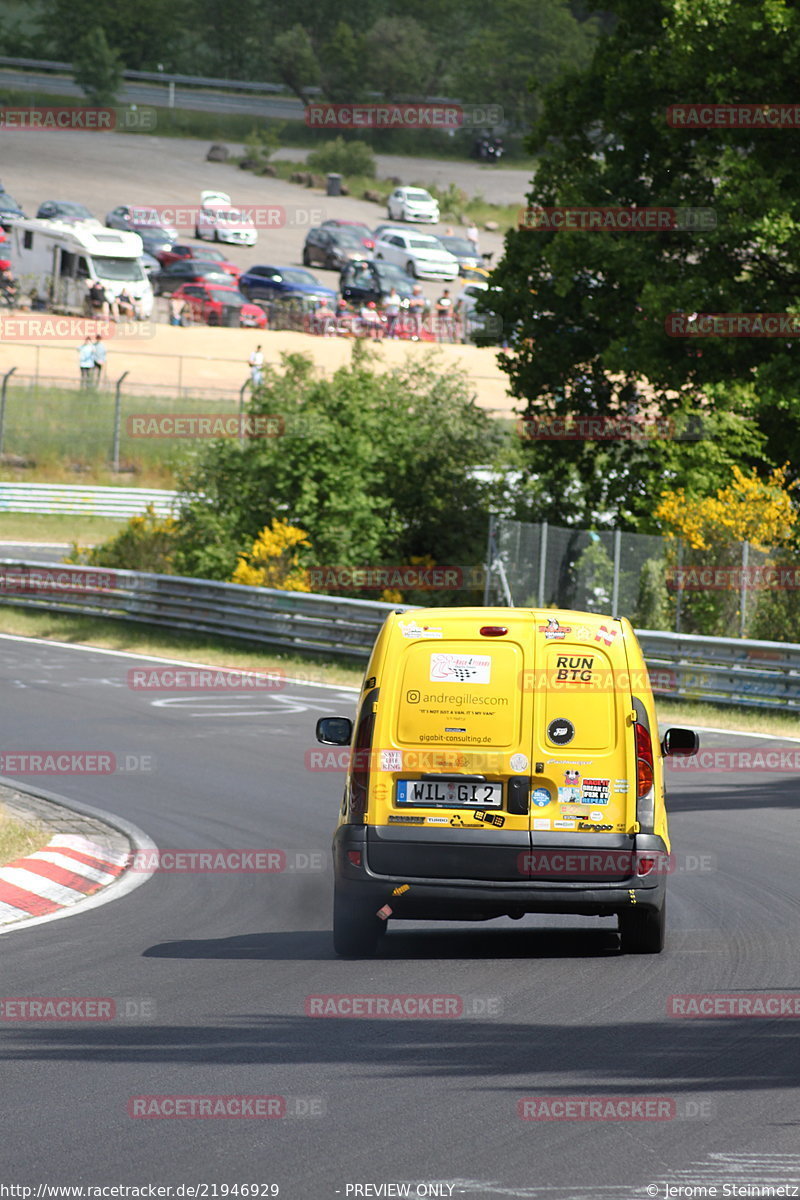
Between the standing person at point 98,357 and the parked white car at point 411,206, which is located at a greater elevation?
the parked white car at point 411,206

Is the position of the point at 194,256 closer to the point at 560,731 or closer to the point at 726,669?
the point at 726,669

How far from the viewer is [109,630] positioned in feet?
99.1

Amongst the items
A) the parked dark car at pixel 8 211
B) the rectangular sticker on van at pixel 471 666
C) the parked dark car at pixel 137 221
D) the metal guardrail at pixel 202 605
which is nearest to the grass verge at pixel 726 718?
the metal guardrail at pixel 202 605

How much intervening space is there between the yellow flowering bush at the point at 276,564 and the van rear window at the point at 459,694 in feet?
66.9

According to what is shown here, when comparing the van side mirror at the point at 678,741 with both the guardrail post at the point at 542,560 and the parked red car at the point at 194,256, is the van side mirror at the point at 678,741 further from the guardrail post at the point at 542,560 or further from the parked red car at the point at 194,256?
the parked red car at the point at 194,256

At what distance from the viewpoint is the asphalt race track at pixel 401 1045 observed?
5.94 metres

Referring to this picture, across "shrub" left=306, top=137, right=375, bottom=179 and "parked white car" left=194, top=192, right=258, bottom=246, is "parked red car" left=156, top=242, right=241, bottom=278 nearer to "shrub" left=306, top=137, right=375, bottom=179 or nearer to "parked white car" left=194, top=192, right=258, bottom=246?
"parked white car" left=194, top=192, right=258, bottom=246

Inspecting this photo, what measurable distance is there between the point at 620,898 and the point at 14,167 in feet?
279

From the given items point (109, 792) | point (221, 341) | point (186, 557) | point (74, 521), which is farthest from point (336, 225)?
point (109, 792)

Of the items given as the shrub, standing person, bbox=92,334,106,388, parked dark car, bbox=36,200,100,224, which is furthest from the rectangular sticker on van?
the shrub

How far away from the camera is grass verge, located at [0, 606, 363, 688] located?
2691 cm

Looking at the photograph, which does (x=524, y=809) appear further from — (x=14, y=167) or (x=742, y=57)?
(x=14, y=167)

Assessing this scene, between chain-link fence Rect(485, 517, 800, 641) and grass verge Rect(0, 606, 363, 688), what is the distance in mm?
3440

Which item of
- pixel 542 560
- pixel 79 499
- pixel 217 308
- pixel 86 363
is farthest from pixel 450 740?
pixel 217 308
